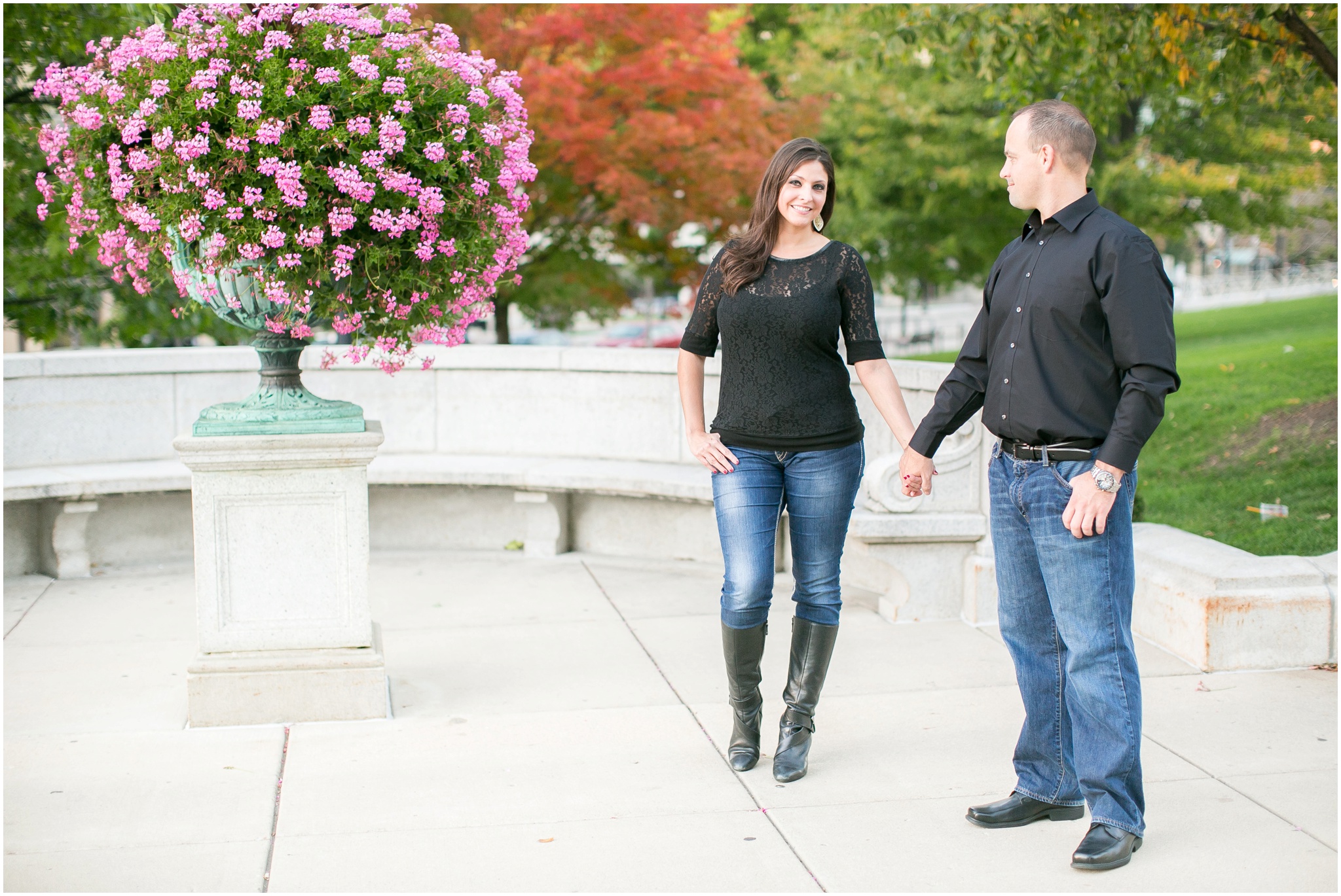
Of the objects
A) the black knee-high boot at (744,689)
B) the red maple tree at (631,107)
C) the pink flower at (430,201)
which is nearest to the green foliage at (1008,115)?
the red maple tree at (631,107)

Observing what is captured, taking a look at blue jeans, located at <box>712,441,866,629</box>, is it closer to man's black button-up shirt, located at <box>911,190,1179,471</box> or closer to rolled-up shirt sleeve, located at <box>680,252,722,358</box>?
rolled-up shirt sleeve, located at <box>680,252,722,358</box>

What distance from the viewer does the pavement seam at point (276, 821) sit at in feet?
11.2

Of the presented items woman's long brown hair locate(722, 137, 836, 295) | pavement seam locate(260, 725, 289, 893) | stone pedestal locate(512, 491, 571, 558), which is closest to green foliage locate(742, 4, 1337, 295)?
stone pedestal locate(512, 491, 571, 558)

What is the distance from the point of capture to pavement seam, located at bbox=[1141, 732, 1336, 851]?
3.63 metres

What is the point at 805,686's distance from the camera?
4219 mm

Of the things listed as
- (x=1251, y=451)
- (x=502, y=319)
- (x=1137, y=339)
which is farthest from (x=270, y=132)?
(x=502, y=319)

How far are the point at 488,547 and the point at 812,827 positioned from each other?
4.52 metres

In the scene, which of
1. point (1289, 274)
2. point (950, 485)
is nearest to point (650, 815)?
point (950, 485)

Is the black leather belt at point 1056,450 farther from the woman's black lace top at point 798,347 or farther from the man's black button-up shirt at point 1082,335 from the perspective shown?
the woman's black lace top at point 798,347

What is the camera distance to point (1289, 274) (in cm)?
5684

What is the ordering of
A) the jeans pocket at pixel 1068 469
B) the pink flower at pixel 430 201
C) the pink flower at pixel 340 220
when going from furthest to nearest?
the pink flower at pixel 430 201 < the pink flower at pixel 340 220 < the jeans pocket at pixel 1068 469

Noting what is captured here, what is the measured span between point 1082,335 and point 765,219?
3.74 ft

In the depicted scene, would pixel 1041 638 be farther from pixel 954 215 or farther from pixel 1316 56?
pixel 954 215

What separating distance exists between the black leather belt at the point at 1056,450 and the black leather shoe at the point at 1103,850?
101 centimetres
